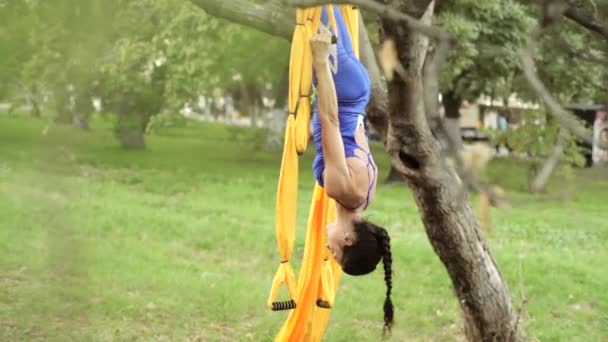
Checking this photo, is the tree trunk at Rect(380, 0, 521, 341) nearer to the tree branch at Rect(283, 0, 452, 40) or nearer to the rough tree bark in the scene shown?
the rough tree bark

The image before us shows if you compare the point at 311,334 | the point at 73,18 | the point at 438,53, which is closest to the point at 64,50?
the point at 73,18

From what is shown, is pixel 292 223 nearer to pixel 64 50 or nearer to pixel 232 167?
pixel 64 50

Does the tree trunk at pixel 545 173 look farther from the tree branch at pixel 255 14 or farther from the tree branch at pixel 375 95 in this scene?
the tree branch at pixel 375 95

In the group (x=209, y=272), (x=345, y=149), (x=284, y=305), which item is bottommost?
(x=209, y=272)

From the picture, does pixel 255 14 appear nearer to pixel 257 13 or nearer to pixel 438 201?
pixel 257 13

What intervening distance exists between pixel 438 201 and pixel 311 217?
31.6 inches

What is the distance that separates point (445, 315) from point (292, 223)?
3.42m

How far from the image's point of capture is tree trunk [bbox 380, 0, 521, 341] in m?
4.65

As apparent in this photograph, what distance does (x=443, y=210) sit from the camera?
5160 millimetres

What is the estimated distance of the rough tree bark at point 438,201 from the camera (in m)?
4.58

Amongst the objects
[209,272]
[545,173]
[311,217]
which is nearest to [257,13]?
[311,217]

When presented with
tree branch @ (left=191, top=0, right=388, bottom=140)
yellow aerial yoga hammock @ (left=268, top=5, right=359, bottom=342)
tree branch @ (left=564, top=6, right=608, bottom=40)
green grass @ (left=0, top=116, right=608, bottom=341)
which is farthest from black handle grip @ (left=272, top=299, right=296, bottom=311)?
tree branch @ (left=564, top=6, right=608, bottom=40)

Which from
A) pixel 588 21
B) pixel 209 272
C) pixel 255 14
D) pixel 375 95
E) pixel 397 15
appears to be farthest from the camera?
pixel 209 272

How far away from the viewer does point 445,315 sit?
739 centimetres
